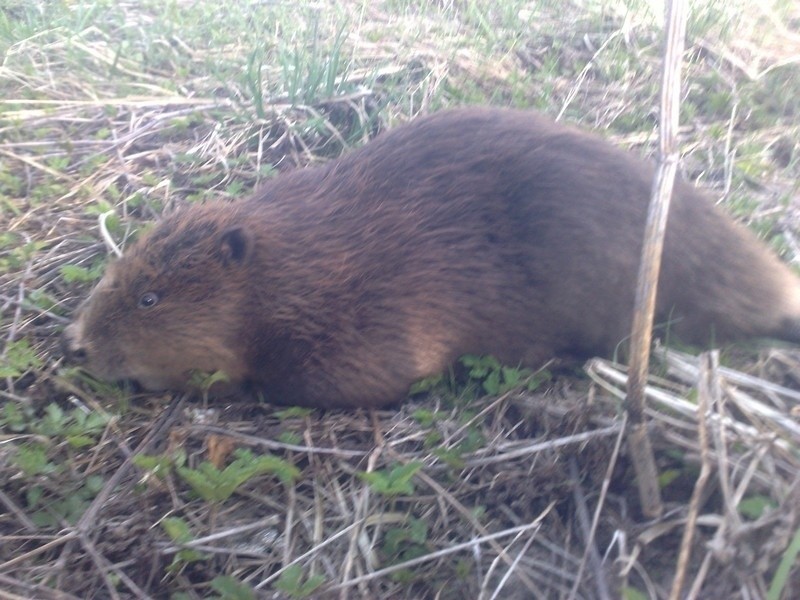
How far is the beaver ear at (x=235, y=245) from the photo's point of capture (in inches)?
116

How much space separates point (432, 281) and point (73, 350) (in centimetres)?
134

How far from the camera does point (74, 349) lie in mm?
2900

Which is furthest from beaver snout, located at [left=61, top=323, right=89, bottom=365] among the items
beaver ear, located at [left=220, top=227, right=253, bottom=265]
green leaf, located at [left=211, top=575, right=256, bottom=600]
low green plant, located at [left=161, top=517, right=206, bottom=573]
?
green leaf, located at [left=211, top=575, right=256, bottom=600]

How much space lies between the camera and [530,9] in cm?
540

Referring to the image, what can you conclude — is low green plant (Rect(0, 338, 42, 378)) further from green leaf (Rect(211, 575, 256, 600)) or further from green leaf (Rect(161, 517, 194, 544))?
green leaf (Rect(211, 575, 256, 600))

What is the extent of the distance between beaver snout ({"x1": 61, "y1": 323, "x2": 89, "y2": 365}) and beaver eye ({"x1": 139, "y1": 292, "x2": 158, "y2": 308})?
10.1 inches

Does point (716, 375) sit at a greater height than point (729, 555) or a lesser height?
greater

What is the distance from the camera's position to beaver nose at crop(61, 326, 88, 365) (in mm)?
2902

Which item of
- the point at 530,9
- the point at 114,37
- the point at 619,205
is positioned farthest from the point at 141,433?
the point at 530,9

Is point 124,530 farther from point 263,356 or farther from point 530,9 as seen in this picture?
point 530,9

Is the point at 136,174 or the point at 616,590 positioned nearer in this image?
the point at 616,590

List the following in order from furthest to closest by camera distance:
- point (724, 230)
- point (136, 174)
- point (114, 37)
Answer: point (114, 37)
point (136, 174)
point (724, 230)

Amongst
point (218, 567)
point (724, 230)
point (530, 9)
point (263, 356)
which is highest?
point (530, 9)

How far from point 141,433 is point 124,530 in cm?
52
